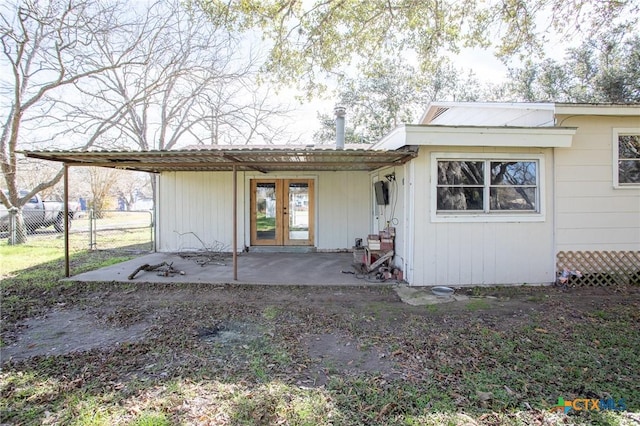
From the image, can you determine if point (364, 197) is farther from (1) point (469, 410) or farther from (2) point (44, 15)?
(2) point (44, 15)

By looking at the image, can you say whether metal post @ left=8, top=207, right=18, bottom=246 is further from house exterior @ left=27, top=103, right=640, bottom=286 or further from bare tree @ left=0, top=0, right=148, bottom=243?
house exterior @ left=27, top=103, right=640, bottom=286

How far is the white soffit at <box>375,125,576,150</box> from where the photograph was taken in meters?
5.25

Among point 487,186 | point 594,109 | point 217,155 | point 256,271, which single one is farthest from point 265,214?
point 594,109

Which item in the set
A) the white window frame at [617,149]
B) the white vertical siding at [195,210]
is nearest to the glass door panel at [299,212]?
the white vertical siding at [195,210]

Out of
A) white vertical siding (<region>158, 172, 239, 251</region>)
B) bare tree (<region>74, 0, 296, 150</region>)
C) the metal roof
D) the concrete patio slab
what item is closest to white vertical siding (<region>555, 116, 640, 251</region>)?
the metal roof

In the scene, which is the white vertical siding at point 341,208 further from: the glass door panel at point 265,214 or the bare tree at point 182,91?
the bare tree at point 182,91

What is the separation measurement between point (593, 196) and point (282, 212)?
684 cm

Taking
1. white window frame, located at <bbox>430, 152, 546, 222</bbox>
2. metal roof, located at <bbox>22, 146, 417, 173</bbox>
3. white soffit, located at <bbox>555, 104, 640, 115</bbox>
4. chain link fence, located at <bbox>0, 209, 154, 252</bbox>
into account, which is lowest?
chain link fence, located at <bbox>0, 209, 154, 252</bbox>

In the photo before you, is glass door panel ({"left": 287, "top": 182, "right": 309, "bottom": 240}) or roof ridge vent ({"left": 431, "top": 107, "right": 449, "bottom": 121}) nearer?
roof ridge vent ({"left": 431, "top": 107, "right": 449, "bottom": 121})

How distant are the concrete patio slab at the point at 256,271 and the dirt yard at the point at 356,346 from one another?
2.25 feet

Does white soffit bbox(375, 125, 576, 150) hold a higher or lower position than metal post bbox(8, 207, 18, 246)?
higher

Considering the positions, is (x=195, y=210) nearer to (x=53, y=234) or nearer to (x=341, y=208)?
(x=341, y=208)

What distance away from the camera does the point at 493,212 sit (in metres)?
5.69

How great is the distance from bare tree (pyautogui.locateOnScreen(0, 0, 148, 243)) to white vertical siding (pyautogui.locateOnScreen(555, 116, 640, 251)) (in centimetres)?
1379
